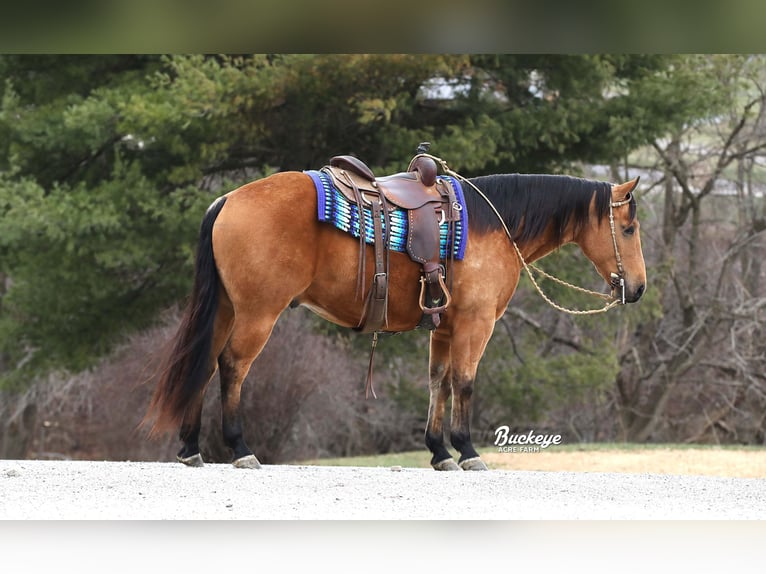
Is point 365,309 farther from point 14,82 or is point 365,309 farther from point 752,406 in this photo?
point 752,406

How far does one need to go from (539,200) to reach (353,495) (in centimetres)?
234

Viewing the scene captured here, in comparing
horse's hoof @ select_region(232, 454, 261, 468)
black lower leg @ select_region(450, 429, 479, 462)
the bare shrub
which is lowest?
the bare shrub

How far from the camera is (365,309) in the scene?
6.27 metres

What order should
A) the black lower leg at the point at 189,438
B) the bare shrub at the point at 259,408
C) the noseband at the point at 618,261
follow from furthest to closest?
the bare shrub at the point at 259,408
the noseband at the point at 618,261
the black lower leg at the point at 189,438

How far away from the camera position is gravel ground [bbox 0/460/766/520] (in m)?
4.84

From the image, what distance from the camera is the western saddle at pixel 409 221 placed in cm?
617

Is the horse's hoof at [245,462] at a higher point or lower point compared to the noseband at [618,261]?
lower

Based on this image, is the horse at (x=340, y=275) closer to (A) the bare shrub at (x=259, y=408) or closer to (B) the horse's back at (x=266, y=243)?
(B) the horse's back at (x=266, y=243)

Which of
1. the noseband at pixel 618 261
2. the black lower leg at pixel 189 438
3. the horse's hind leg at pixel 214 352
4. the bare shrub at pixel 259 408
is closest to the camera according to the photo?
the horse's hind leg at pixel 214 352

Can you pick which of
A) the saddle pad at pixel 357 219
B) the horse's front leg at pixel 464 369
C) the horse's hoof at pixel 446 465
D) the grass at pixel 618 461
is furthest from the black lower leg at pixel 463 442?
the grass at pixel 618 461

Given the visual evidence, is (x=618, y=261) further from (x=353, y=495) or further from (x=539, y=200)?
(x=353, y=495)

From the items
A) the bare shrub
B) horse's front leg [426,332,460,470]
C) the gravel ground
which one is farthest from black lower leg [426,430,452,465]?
the bare shrub

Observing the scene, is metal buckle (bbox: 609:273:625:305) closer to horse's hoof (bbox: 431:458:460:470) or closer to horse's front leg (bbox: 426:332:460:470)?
horse's front leg (bbox: 426:332:460:470)
